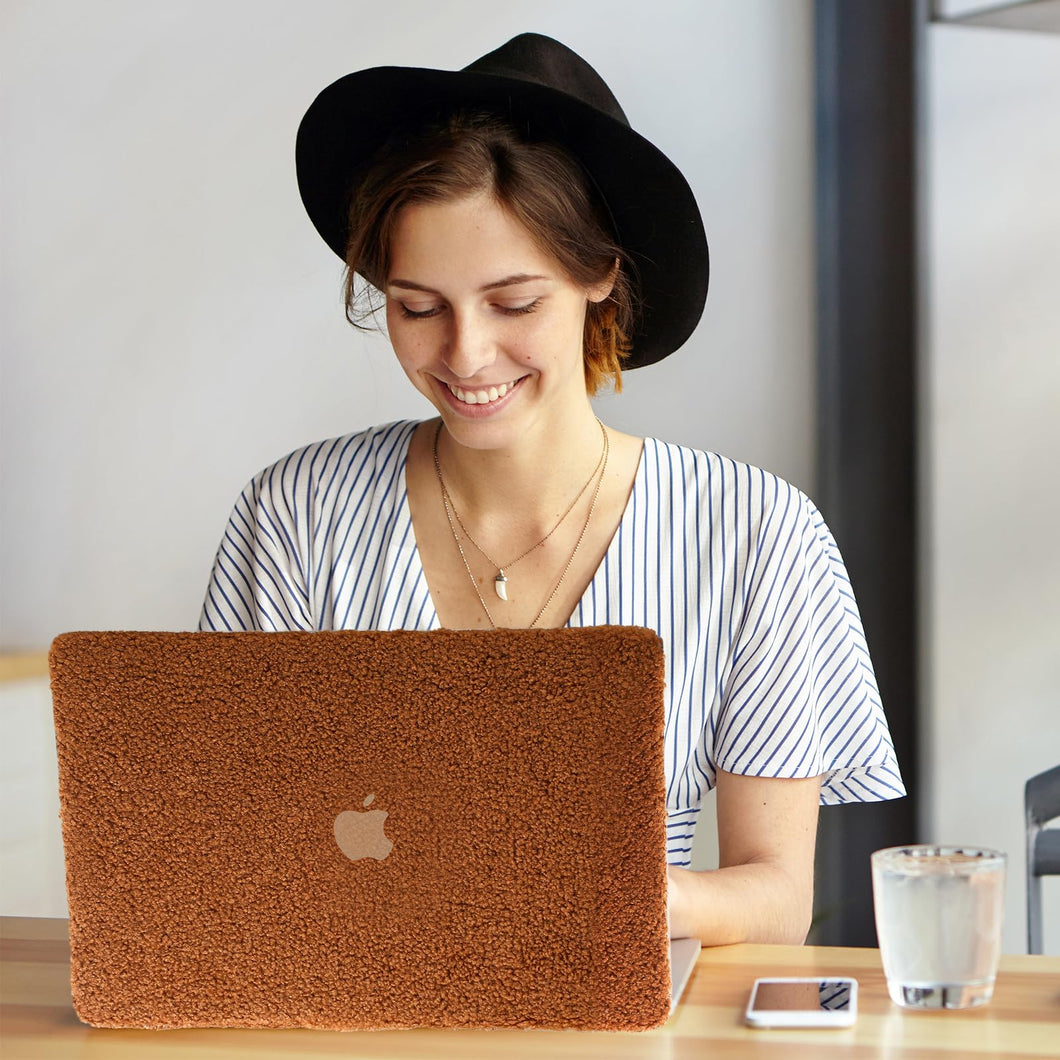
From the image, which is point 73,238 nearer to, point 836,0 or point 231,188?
point 231,188

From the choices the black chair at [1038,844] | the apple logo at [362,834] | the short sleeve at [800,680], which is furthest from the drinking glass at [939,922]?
the black chair at [1038,844]

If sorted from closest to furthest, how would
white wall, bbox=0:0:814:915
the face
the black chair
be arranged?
the face < the black chair < white wall, bbox=0:0:814:915

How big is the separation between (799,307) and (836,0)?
508mm

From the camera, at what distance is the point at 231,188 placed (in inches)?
94.4

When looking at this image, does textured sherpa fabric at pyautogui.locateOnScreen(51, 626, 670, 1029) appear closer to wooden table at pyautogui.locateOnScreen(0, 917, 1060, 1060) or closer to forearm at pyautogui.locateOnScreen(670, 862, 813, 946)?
wooden table at pyautogui.locateOnScreen(0, 917, 1060, 1060)

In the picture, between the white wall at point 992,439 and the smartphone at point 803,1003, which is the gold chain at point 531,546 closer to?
the smartphone at point 803,1003

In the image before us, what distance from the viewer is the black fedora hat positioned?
3.85 feet

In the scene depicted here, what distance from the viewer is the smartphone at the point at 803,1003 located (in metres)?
0.71

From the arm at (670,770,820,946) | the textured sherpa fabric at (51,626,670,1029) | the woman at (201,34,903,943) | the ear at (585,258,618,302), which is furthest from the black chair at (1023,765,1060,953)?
the textured sherpa fabric at (51,626,670,1029)

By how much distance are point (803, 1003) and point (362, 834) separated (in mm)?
262

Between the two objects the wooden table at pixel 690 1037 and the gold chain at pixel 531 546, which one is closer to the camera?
the wooden table at pixel 690 1037

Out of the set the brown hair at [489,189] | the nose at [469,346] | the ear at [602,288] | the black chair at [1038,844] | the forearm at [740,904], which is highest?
the brown hair at [489,189]

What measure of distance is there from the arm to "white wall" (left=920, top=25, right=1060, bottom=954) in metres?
1.08

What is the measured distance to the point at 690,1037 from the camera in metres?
0.70
